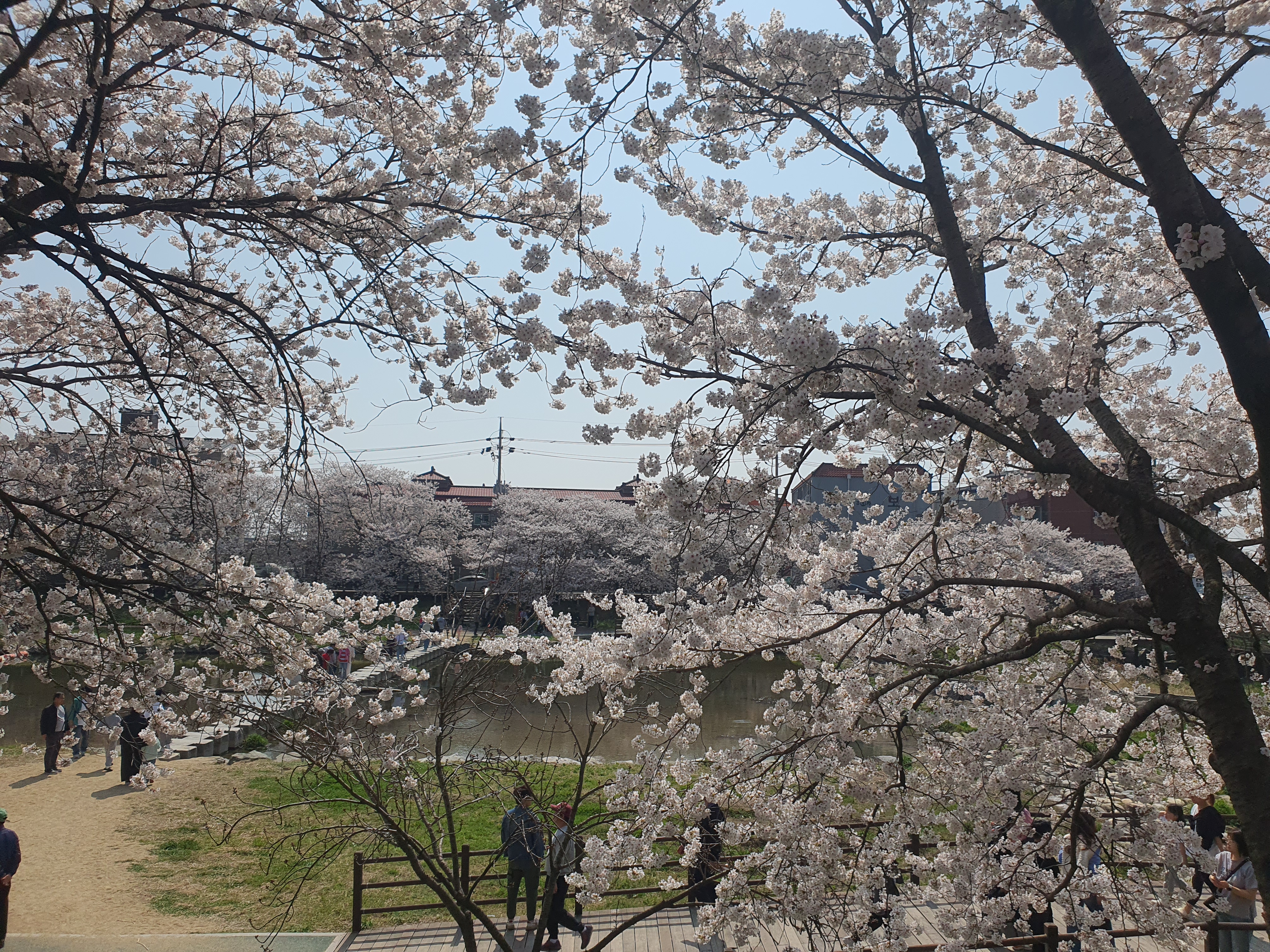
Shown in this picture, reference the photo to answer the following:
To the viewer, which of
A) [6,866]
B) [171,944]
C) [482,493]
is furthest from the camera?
[482,493]

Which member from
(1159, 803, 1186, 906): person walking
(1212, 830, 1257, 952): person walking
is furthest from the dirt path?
(1212, 830, 1257, 952): person walking

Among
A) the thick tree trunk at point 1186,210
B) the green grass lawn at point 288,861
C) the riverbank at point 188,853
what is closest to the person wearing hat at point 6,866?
the riverbank at point 188,853

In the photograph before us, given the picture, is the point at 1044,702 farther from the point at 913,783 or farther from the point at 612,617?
the point at 612,617

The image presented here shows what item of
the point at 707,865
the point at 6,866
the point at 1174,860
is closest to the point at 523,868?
the point at 707,865

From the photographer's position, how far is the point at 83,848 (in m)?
7.84

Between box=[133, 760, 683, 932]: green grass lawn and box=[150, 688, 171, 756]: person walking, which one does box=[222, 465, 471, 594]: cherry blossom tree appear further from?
box=[150, 688, 171, 756]: person walking

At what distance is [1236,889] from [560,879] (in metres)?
4.86

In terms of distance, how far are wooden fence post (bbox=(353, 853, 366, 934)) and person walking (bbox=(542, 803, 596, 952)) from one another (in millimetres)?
1553

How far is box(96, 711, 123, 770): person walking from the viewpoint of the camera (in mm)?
4848

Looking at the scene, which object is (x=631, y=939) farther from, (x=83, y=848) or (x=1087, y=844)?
(x=83, y=848)

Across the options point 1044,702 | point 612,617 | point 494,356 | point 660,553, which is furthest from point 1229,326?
point 612,617

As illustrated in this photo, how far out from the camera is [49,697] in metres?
14.6

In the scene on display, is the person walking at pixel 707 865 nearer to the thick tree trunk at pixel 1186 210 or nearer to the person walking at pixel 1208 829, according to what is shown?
the thick tree trunk at pixel 1186 210

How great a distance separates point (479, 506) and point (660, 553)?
43.9 metres
